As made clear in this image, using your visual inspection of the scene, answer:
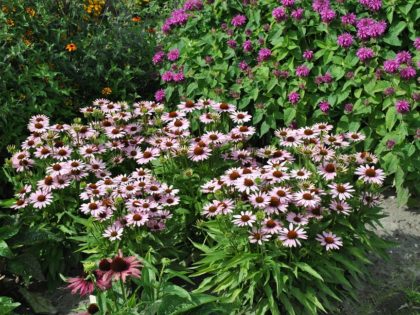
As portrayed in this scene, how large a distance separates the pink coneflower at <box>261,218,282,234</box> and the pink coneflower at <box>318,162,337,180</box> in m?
0.46

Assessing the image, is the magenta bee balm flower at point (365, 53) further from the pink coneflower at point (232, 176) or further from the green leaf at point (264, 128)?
the pink coneflower at point (232, 176)

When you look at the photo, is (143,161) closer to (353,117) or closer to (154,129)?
(154,129)

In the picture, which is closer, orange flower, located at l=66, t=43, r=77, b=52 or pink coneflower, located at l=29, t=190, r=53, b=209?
pink coneflower, located at l=29, t=190, r=53, b=209

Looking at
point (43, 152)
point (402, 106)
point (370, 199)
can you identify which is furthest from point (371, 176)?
point (43, 152)

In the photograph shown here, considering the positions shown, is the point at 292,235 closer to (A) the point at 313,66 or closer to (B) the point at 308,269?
(B) the point at 308,269

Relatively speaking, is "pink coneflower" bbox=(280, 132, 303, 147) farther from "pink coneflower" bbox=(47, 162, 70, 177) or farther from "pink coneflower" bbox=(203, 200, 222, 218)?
"pink coneflower" bbox=(47, 162, 70, 177)

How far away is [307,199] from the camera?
130 inches

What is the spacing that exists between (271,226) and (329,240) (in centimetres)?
34

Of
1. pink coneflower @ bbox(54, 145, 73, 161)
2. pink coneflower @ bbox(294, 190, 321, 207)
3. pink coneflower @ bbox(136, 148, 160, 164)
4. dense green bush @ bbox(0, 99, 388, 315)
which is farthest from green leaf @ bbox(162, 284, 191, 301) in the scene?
pink coneflower @ bbox(54, 145, 73, 161)

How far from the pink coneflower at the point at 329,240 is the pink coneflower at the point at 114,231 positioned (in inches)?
44.4

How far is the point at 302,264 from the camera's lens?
325 cm

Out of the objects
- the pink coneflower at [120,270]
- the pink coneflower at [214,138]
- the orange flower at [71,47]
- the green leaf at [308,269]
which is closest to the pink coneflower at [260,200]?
the green leaf at [308,269]

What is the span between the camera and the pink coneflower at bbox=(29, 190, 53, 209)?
3.67 m

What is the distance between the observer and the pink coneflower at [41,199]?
3674 mm
